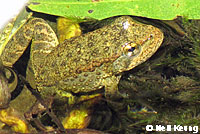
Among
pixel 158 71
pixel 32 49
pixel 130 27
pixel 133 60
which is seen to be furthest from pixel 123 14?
pixel 32 49

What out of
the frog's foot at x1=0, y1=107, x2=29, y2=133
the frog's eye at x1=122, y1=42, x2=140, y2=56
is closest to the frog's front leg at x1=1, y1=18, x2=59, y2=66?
the frog's foot at x1=0, y1=107, x2=29, y2=133

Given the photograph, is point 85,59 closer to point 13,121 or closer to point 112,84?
point 112,84

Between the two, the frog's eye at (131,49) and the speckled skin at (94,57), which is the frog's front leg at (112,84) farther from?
the frog's eye at (131,49)

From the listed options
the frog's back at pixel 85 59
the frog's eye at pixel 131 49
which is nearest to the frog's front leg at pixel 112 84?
the frog's back at pixel 85 59

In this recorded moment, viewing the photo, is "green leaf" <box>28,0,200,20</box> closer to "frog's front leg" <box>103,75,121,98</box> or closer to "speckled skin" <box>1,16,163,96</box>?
"speckled skin" <box>1,16,163,96</box>

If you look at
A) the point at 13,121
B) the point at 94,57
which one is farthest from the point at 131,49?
the point at 13,121

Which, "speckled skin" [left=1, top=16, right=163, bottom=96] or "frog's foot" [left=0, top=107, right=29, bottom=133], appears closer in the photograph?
"speckled skin" [left=1, top=16, right=163, bottom=96]
